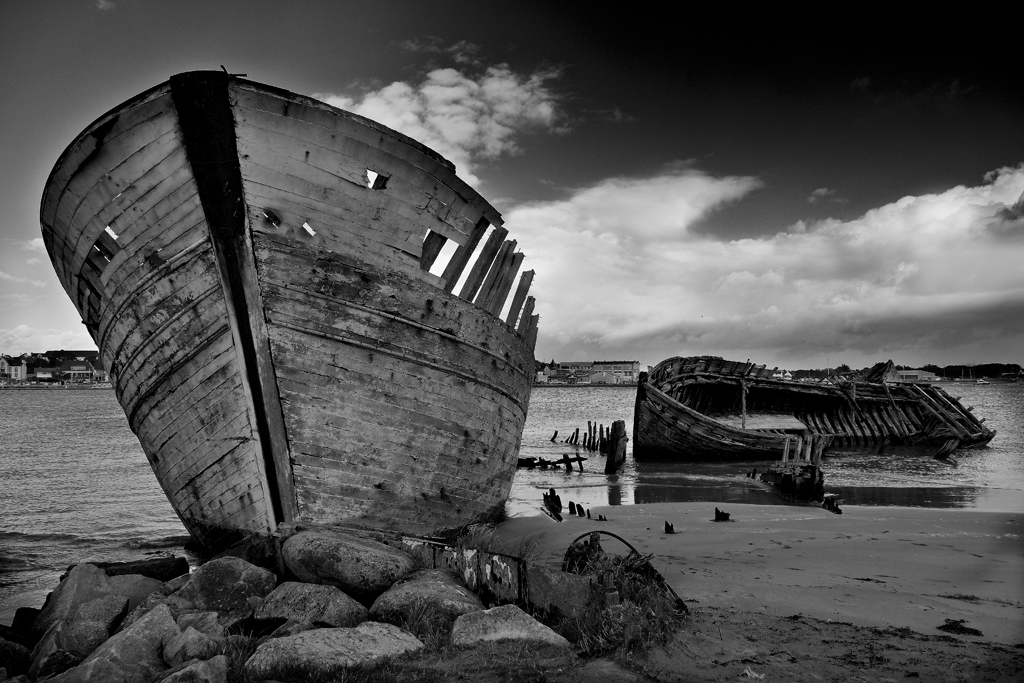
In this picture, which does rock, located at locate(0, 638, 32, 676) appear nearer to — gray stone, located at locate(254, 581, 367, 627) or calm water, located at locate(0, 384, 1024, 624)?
gray stone, located at locate(254, 581, 367, 627)

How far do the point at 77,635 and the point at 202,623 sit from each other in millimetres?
821

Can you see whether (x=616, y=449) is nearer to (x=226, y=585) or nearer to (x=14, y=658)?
(x=226, y=585)

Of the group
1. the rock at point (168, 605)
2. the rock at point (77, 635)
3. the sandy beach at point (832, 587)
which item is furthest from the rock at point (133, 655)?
the sandy beach at point (832, 587)

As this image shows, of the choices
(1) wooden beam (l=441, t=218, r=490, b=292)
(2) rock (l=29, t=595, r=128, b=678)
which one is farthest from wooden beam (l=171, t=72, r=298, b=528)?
(1) wooden beam (l=441, t=218, r=490, b=292)

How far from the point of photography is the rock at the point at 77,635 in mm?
3778

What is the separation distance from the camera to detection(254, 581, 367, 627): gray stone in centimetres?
406

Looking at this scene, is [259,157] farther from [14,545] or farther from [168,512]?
[168,512]

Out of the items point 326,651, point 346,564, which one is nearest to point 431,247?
point 346,564

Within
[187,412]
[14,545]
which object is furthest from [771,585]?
[14,545]

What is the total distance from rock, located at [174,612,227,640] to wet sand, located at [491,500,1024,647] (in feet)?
10.3

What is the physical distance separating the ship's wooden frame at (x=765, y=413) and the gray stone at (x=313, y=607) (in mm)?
15021

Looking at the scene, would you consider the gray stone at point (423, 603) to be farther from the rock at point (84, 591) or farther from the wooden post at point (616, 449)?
the wooden post at point (616, 449)

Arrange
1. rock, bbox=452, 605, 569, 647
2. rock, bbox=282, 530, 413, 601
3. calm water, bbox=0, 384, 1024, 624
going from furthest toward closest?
calm water, bbox=0, 384, 1024, 624, rock, bbox=282, 530, 413, 601, rock, bbox=452, 605, 569, 647

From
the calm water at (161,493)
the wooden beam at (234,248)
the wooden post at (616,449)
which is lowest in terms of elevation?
the calm water at (161,493)
